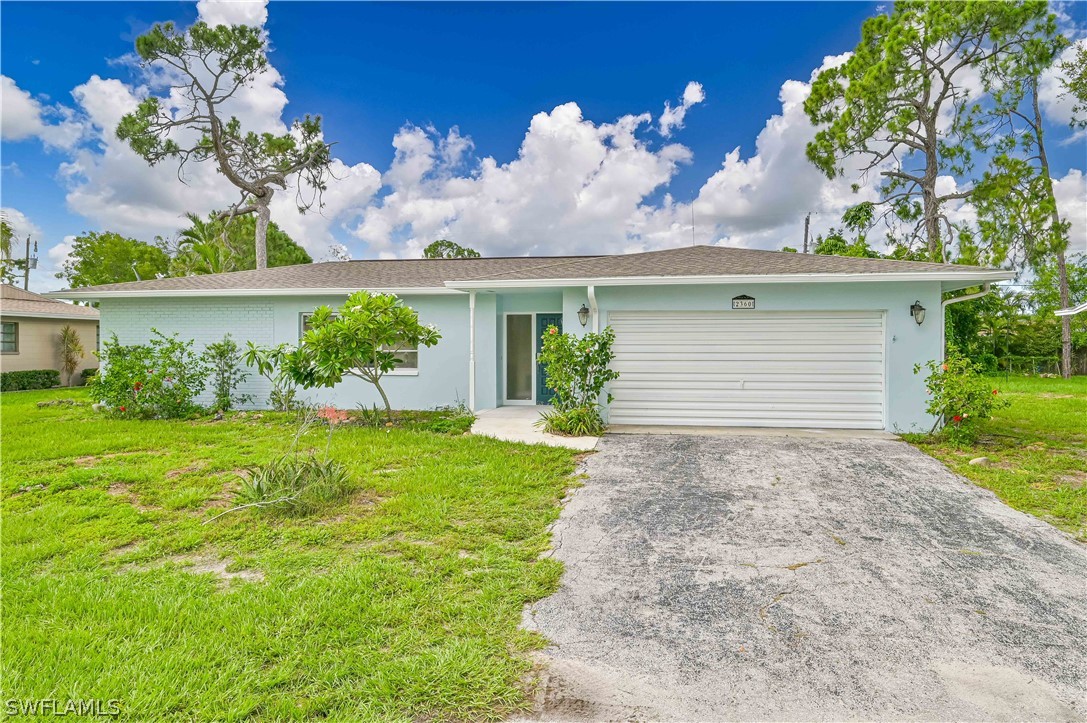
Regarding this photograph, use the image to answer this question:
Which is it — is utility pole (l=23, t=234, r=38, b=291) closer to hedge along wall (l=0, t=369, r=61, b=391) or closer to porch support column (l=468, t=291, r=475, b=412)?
hedge along wall (l=0, t=369, r=61, b=391)

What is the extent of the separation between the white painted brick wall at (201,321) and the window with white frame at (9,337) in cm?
728

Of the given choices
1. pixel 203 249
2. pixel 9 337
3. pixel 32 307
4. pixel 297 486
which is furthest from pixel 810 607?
pixel 32 307

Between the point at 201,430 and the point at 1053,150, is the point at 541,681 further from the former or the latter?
the point at 1053,150

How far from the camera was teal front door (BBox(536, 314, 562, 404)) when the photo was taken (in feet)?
34.8

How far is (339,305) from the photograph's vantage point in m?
10.6

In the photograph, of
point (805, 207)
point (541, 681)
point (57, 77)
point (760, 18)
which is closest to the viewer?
point (541, 681)

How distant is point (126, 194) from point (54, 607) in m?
22.9

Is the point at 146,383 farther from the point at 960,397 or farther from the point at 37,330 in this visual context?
the point at 960,397

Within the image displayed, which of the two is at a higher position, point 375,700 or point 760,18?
point 760,18

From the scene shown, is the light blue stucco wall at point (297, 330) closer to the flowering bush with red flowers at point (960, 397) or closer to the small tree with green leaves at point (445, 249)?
the flowering bush with red flowers at point (960, 397)

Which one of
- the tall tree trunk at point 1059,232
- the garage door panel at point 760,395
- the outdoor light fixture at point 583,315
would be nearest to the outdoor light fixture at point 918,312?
the garage door panel at point 760,395

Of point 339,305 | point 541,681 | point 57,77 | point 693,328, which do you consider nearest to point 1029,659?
point 541,681

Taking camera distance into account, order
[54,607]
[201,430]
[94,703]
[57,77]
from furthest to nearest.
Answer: [57,77], [201,430], [54,607], [94,703]

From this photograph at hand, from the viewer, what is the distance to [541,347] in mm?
10656
